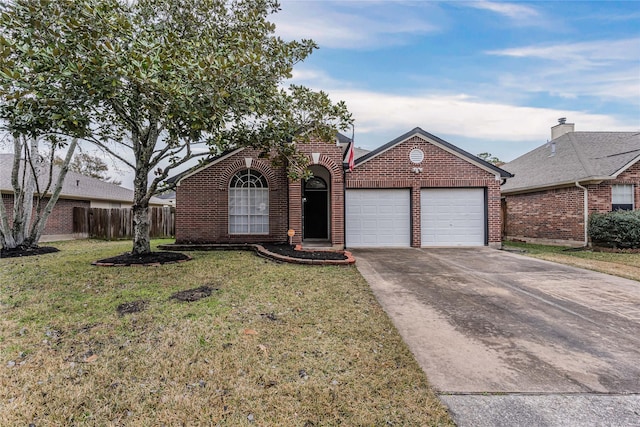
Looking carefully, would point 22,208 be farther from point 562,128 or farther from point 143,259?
point 562,128

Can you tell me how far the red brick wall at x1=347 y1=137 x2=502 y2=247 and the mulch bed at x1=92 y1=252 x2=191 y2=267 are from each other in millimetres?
6634

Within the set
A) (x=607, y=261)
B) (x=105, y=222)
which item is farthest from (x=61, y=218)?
(x=607, y=261)

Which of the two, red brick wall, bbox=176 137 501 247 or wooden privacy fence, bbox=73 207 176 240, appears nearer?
red brick wall, bbox=176 137 501 247

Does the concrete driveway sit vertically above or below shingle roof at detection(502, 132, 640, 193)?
below

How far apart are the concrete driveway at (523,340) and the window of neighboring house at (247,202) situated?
588 centimetres

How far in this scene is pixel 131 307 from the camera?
4.79 m

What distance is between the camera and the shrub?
11.3 meters

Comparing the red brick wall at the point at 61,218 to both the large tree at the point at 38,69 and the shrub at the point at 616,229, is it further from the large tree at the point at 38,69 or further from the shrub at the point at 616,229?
the shrub at the point at 616,229

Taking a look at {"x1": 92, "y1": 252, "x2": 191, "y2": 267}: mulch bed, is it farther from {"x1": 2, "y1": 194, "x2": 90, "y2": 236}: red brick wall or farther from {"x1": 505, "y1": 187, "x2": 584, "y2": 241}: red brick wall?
{"x1": 505, "y1": 187, "x2": 584, "y2": 241}: red brick wall

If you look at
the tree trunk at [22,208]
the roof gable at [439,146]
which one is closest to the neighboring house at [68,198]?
the tree trunk at [22,208]

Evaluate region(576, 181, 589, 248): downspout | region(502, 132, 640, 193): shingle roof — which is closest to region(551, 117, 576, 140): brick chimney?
region(502, 132, 640, 193): shingle roof

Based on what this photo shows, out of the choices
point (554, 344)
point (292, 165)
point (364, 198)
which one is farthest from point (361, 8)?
point (554, 344)

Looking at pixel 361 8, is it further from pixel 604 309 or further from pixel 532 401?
pixel 532 401

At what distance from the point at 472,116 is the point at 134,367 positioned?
1934 centimetres
